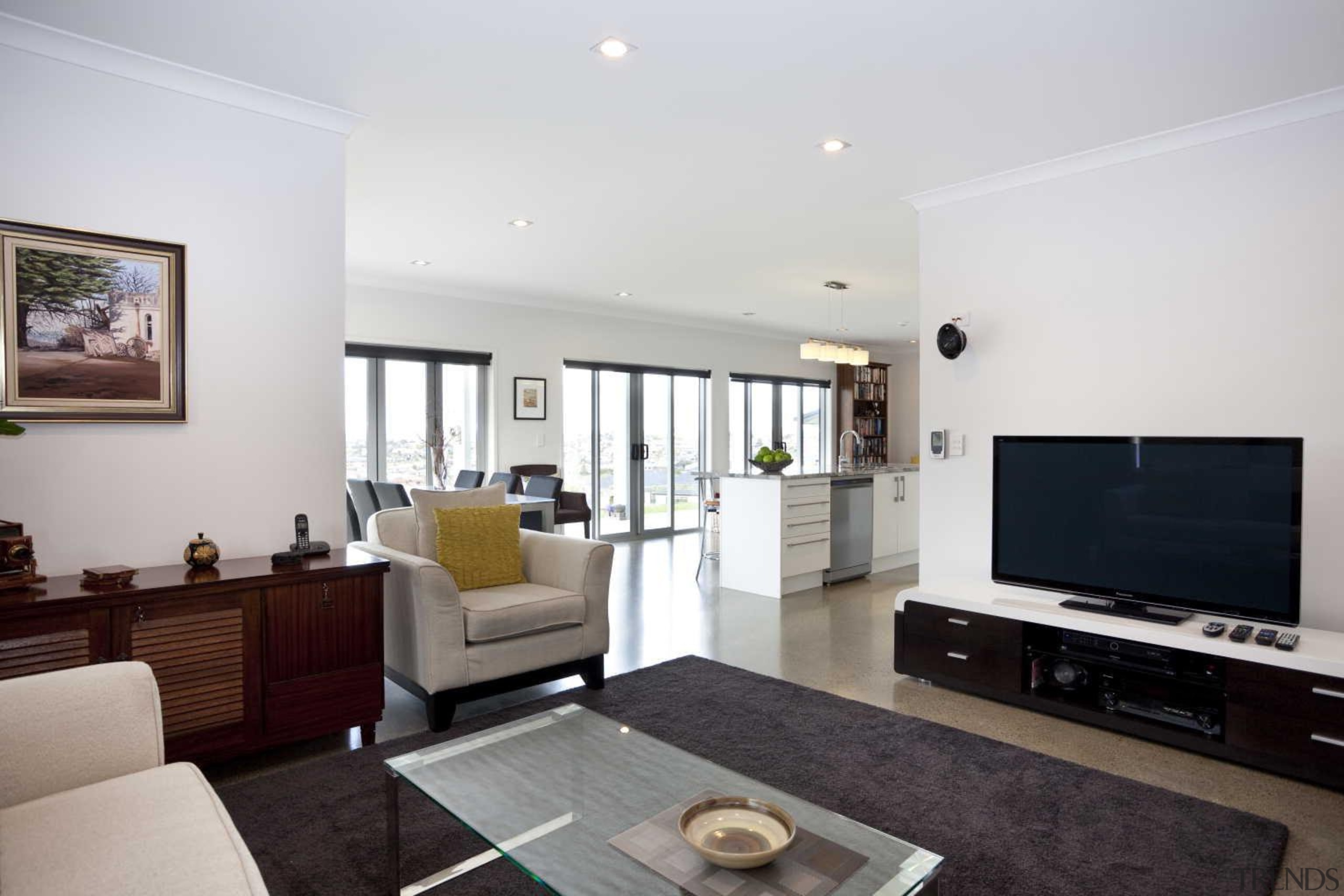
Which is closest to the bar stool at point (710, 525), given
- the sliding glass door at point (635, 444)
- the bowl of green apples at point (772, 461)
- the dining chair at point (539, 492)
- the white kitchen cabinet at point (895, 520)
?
the bowl of green apples at point (772, 461)

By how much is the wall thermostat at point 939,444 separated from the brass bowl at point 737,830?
2.96m

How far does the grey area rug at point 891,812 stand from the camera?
2.22m

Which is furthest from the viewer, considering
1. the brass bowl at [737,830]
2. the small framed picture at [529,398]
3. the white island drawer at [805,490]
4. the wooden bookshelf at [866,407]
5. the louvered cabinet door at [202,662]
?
the wooden bookshelf at [866,407]

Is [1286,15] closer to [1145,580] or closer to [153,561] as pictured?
[1145,580]

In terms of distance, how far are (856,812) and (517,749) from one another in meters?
1.15

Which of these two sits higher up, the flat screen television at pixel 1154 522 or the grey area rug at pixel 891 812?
the flat screen television at pixel 1154 522

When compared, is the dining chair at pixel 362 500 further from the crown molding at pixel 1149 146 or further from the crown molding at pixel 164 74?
the crown molding at pixel 1149 146

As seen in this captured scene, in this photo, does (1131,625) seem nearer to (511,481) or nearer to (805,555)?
(805,555)

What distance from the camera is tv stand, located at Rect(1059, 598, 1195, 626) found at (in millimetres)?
3303

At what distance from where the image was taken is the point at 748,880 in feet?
5.30

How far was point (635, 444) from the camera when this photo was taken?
9234mm

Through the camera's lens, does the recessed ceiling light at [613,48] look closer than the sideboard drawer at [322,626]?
Yes

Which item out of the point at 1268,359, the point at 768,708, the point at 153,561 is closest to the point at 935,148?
the point at 1268,359

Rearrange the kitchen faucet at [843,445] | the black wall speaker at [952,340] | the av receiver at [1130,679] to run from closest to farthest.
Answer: the av receiver at [1130,679], the black wall speaker at [952,340], the kitchen faucet at [843,445]
